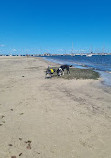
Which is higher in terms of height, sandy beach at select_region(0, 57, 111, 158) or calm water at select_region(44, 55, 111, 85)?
sandy beach at select_region(0, 57, 111, 158)

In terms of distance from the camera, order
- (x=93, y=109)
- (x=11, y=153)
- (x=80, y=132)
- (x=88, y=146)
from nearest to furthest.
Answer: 1. (x=11, y=153)
2. (x=88, y=146)
3. (x=80, y=132)
4. (x=93, y=109)

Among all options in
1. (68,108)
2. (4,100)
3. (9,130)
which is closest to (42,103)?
(68,108)

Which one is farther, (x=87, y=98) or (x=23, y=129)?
(x=87, y=98)

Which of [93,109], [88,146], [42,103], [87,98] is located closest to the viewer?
[88,146]

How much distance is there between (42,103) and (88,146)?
3788mm

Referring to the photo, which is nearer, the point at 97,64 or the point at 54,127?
the point at 54,127

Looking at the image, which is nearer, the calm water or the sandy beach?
the sandy beach

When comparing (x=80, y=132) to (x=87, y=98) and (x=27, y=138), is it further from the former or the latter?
(x=87, y=98)

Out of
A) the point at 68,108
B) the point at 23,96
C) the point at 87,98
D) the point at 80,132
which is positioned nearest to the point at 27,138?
the point at 80,132

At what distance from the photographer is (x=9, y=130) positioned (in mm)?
4777

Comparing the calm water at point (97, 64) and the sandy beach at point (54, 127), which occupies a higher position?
the sandy beach at point (54, 127)

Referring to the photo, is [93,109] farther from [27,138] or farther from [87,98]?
[27,138]

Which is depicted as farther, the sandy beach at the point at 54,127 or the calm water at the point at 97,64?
Result: the calm water at the point at 97,64

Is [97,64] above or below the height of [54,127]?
below
